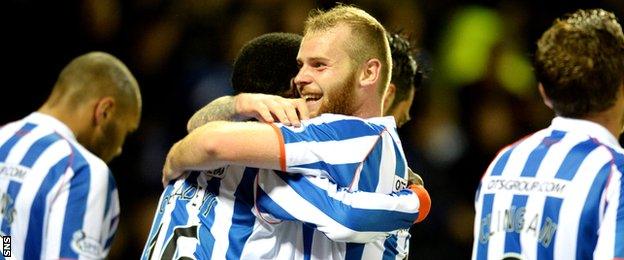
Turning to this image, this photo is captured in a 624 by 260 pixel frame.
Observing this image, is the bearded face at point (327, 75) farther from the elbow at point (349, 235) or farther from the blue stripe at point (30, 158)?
the blue stripe at point (30, 158)

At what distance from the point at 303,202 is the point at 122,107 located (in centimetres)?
201

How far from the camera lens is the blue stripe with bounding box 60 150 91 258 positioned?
13.3 ft

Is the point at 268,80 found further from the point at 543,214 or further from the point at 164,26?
the point at 164,26

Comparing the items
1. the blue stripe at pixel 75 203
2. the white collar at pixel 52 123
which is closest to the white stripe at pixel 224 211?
the blue stripe at pixel 75 203

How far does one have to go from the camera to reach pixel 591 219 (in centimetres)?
276

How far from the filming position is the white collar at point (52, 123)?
4.33 metres

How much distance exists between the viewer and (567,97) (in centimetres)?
294

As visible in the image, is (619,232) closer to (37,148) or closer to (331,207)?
(331,207)

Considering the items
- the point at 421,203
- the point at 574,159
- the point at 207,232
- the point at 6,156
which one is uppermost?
the point at 574,159

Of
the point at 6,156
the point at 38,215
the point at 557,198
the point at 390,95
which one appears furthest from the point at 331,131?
the point at 6,156

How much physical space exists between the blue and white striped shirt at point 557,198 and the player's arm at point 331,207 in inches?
11.4

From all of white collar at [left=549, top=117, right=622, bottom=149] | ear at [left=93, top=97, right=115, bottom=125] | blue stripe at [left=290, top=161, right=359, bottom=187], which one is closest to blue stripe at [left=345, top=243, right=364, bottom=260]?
blue stripe at [left=290, top=161, right=359, bottom=187]

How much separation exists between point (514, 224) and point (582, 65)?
49cm

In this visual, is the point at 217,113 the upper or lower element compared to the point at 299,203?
upper
